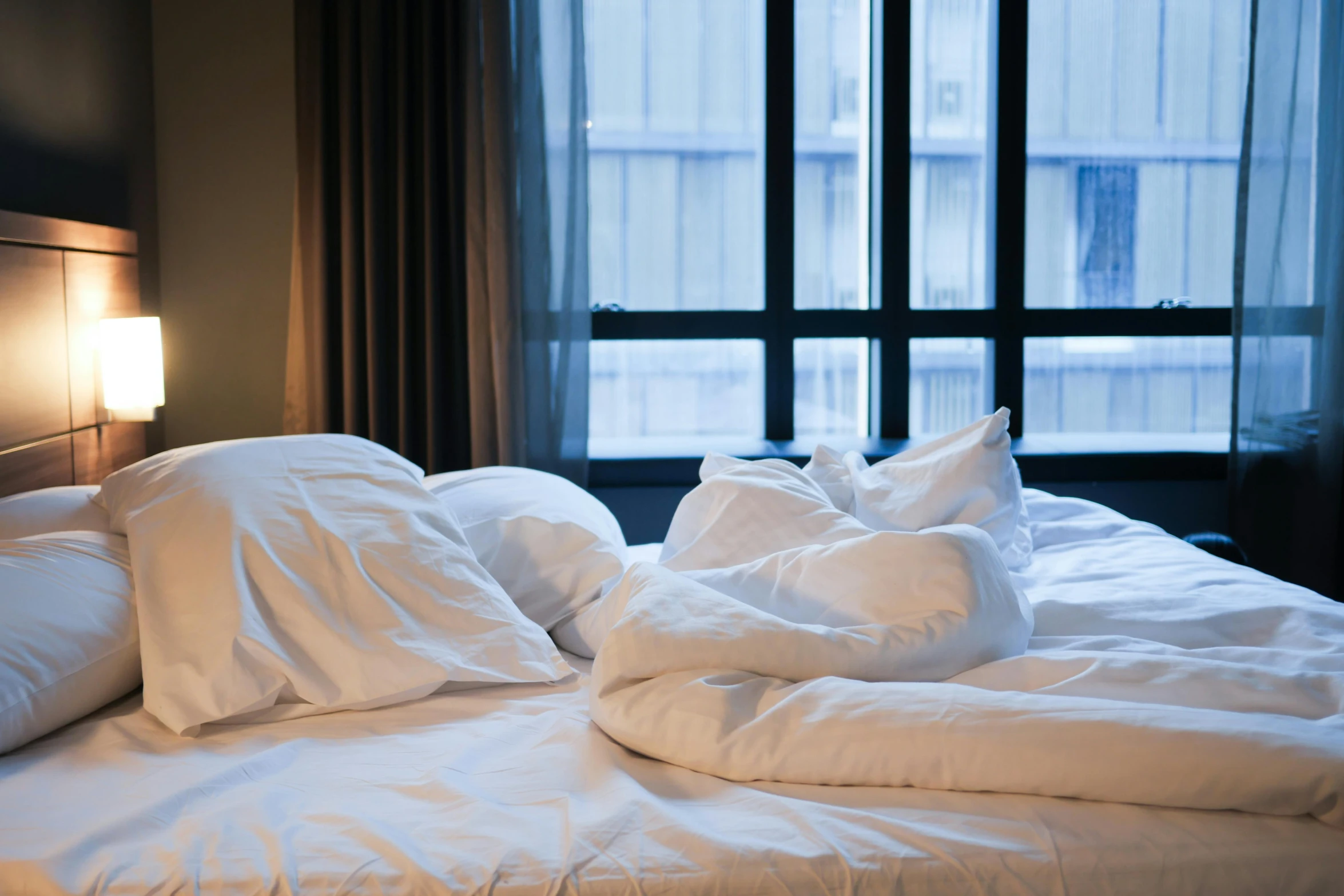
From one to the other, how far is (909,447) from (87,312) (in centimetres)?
224

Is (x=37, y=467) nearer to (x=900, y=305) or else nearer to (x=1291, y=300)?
(x=900, y=305)

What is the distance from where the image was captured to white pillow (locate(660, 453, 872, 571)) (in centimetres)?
167

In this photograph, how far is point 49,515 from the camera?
1.55m

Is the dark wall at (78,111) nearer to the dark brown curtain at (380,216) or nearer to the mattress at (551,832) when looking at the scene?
the dark brown curtain at (380,216)

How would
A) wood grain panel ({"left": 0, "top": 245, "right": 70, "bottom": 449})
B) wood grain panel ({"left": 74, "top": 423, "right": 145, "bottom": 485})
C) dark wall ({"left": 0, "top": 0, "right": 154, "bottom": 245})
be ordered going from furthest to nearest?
wood grain panel ({"left": 74, "top": 423, "right": 145, "bottom": 485}) < dark wall ({"left": 0, "top": 0, "right": 154, "bottom": 245}) < wood grain panel ({"left": 0, "top": 245, "right": 70, "bottom": 449})

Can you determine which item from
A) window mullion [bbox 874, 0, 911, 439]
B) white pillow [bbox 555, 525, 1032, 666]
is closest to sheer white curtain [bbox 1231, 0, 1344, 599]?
window mullion [bbox 874, 0, 911, 439]

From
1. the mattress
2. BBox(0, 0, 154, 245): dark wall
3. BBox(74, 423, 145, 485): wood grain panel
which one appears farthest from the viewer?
BBox(74, 423, 145, 485): wood grain panel

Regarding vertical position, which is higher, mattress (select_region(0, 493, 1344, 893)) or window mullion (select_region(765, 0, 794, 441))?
window mullion (select_region(765, 0, 794, 441))

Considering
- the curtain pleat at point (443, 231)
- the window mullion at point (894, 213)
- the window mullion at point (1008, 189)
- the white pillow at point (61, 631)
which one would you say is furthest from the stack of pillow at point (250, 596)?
the window mullion at point (1008, 189)

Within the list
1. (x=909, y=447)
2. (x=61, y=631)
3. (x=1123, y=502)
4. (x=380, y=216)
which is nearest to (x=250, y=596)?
(x=61, y=631)

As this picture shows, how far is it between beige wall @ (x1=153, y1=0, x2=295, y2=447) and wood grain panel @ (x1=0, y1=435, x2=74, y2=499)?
0.95m

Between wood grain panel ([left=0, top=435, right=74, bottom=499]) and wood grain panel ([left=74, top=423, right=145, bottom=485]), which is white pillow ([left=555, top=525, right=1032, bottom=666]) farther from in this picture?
wood grain panel ([left=74, top=423, right=145, bottom=485])

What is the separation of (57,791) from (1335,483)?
11.3 ft

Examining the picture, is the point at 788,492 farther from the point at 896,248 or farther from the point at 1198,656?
the point at 896,248
